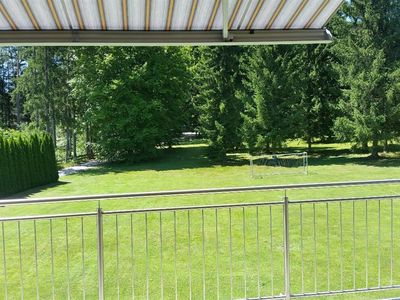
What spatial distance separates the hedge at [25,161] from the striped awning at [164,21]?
1366 cm

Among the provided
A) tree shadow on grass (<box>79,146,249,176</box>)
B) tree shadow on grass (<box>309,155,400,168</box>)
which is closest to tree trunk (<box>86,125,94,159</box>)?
tree shadow on grass (<box>79,146,249,176</box>)

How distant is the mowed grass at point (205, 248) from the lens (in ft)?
18.4

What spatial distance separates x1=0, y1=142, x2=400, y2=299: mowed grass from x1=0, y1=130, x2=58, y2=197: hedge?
77cm

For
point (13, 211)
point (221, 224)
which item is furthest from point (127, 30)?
point (13, 211)

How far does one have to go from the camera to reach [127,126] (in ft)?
92.0

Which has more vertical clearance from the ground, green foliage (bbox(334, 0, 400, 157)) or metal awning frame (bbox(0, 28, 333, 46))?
green foliage (bbox(334, 0, 400, 157))

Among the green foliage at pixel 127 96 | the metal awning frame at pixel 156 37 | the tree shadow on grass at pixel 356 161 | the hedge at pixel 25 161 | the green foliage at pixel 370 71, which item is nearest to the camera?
the metal awning frame at pixel 156 37

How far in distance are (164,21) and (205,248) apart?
5468 millimetres

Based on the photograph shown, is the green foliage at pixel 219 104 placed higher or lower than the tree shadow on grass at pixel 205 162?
higher

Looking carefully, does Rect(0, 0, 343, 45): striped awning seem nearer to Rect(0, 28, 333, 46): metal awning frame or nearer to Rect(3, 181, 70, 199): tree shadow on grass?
Rect(0, 28, 333, 46): metal awning frame

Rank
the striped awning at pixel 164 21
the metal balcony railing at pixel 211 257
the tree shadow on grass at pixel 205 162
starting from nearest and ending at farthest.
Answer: the striped awning at pixel 164 21
the metal balcony railing at pixel 211 257
the tree shadow on grass at pixel 205 162

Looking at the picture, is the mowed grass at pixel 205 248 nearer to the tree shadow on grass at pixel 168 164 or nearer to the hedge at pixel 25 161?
the hedge at pixel 25 161

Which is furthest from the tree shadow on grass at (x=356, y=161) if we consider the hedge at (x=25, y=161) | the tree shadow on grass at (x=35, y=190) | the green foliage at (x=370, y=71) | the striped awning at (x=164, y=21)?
the striped awning at (x=164, y=21)

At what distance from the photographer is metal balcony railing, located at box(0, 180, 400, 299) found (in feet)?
13.4
